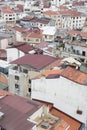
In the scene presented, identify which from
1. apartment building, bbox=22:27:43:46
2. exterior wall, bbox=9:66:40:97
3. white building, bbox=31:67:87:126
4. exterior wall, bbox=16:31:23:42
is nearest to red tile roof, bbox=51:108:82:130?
white building, bbox=31:67:87:126

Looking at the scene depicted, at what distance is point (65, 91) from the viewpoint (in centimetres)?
2616

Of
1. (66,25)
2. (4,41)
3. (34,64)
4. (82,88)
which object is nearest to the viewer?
(82,88)

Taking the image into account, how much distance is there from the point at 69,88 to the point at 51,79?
1897 mm

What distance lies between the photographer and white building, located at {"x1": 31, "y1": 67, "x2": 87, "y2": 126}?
2550 cm

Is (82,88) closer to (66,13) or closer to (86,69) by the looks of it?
(86,69)

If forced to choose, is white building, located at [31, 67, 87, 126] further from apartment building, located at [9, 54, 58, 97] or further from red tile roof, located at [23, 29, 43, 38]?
red tile roof, located at [23, 29, 43, 38]

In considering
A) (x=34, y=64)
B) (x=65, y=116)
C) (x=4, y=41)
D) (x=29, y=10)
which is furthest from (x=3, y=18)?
(x=65, y=116)

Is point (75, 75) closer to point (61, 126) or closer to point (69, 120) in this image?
point (69, 120)

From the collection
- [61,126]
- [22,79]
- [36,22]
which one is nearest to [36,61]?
[22,79]

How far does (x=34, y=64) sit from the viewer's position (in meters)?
30.3

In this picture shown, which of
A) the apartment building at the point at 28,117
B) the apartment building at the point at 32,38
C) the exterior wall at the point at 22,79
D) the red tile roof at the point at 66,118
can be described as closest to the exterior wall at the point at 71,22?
the apartment building at the point at 32,38

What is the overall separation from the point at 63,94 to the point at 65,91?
40cm

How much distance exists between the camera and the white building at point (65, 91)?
83.7 feet

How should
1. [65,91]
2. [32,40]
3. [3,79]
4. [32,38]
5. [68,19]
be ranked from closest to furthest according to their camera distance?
[65,91] → [3,79] → [32,38] → [32,40] → [68,19]
